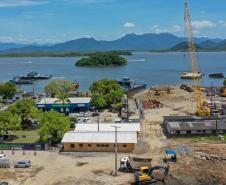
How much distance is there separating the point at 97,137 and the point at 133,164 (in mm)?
6294

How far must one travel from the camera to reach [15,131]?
131 ft

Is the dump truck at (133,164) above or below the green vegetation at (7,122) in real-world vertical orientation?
below

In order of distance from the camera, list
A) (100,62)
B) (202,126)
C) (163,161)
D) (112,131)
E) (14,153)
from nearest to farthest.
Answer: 1. (163,161)
2. (14,153)
3. (112,131)
4. (202,126)
5. (100,62)

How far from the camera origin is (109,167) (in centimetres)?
2827

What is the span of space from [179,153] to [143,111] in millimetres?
17840

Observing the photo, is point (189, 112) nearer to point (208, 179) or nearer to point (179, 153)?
point (179, 153)

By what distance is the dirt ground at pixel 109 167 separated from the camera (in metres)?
25.8

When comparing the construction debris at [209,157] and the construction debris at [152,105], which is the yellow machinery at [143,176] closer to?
the construction debris at [209,157]

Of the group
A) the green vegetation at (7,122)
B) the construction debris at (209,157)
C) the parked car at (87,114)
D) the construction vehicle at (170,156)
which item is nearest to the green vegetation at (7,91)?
the parked car at (87,114)

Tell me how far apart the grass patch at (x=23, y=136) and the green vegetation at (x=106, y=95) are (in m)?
11.7

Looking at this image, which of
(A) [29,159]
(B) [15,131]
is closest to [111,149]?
(A) [29,159]

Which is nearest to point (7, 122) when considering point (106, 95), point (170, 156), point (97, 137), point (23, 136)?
point (23, 136)

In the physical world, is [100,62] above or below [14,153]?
above

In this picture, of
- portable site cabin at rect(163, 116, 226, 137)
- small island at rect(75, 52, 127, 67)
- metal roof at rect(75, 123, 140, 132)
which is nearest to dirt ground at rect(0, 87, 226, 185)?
metal roof at rect(75, 123, 140, 132)
